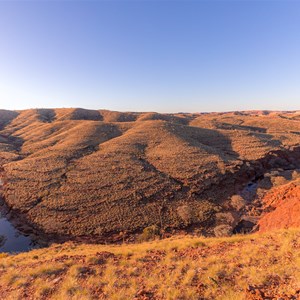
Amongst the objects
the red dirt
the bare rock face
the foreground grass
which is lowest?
the bare rock face

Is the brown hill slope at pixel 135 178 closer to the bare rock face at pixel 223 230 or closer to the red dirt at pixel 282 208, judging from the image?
the bare rock face at pixel 223 230

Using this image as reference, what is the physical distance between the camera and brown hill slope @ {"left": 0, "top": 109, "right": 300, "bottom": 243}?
66.6 feet

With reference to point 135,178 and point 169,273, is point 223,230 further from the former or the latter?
point 135,178

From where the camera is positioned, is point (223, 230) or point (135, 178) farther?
point (135, 178)

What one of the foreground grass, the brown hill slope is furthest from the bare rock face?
the foreground grass

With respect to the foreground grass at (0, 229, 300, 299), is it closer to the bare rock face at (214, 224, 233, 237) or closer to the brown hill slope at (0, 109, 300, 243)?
the bare rock face at (214, 224, 233, 237)

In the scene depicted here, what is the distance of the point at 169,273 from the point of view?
871 cm

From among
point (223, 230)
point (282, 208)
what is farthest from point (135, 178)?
point (282, 208)

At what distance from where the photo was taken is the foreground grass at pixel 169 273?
7309 millimetres

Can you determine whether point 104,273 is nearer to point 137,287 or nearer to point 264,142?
point 137,287

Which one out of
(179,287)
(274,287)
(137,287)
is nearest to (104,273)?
(137,287)

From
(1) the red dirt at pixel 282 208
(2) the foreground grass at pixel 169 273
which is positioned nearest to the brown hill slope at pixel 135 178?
(1) the red dirt at pixel 282 208

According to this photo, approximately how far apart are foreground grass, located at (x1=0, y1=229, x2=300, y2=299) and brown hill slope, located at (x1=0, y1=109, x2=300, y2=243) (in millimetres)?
8179

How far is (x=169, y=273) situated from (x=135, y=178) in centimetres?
1902
